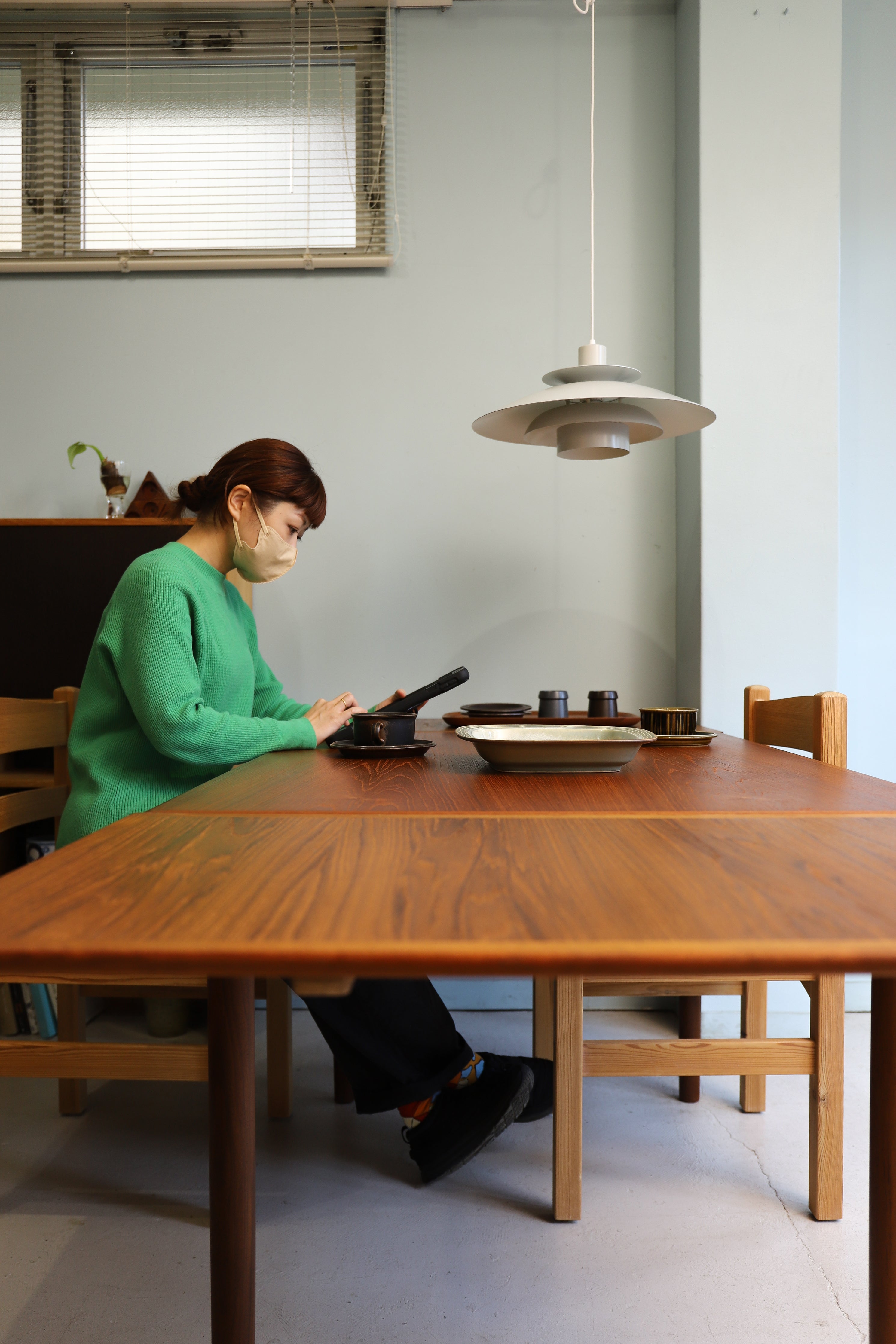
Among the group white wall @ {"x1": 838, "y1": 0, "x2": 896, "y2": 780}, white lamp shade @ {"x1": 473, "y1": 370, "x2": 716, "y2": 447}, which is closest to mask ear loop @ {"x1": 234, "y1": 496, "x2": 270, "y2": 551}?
white lamp shade @ {"x1": 473, "y1": 370, "x2": 716, "y2": 447}

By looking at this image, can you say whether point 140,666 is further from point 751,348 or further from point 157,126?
point 157,126

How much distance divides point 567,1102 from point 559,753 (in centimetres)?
62

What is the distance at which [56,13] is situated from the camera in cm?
242

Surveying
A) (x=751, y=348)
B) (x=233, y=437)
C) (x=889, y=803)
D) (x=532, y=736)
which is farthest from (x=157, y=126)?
(x=889, y=803)

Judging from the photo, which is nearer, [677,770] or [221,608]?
[677,770]

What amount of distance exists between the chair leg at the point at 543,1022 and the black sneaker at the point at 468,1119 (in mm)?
347

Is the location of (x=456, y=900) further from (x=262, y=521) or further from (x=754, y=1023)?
(x=754, y=1023)

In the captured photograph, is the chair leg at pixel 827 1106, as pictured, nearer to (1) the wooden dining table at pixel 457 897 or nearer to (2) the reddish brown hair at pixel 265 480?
(1) the wooden dining table at pixel 457 897

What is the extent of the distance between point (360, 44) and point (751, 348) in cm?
137

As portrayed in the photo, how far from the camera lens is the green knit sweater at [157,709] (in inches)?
54.4

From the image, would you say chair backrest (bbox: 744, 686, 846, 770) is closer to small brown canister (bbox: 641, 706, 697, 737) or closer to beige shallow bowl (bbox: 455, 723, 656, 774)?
small brown canister (bbox: 641, 706, 697, 737)

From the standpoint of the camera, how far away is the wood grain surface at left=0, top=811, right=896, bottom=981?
47 centimetres

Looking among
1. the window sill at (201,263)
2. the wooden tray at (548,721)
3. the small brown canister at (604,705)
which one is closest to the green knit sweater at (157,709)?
the wooden tray at (548,721)

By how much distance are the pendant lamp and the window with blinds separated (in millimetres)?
1106
